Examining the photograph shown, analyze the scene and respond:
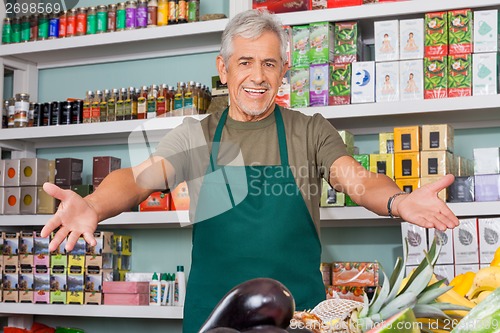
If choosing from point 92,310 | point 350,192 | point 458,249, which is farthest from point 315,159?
point 92,310

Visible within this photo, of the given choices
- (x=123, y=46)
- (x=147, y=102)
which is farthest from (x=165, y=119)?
(x=123, y=46)

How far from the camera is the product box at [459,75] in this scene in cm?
273

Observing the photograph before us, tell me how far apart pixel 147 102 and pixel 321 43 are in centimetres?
86

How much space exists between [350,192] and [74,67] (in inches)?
98.9

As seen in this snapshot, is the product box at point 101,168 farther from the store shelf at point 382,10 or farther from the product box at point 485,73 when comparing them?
the product box at point 485,73

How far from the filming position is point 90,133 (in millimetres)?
3396

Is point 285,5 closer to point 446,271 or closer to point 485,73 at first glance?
point 485,73

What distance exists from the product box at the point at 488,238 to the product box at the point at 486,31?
640 mm

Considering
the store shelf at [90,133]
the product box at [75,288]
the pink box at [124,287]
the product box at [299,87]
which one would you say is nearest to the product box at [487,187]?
the product box at [299,87]

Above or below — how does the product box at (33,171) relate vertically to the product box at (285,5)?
below

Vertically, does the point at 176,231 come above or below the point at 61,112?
below

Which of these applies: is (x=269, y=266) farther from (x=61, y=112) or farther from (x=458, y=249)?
(x=61, y=112)

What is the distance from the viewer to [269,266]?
1935mm

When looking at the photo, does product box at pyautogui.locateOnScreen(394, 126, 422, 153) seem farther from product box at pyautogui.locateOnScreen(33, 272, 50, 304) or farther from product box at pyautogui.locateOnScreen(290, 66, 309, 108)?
product box at pyautogui.locateOnScreen(33, 272, 50, 304)
